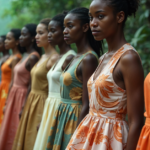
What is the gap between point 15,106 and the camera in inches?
171

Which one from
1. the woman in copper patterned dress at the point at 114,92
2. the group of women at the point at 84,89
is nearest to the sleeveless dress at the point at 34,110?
the group of women at the point at 84,89

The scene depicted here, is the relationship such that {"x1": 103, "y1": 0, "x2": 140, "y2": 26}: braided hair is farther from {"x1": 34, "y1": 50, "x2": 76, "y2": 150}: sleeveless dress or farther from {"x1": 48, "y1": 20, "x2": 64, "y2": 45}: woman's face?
{"x1": 48, "y1": 20, "x2": 64, "y2": 45}: woman's face

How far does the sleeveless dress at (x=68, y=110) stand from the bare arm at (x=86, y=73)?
0.09 meters

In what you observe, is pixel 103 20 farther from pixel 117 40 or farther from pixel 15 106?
pixel 15 106

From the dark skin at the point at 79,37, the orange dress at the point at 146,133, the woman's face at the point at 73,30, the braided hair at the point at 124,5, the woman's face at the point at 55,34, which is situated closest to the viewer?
the orange dress at the point at 146,133

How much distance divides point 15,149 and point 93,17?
2.63 meters

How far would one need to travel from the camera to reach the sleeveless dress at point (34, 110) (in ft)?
11.6

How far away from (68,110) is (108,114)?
88 cm

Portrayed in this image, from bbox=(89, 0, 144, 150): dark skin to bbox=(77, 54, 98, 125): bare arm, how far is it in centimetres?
50

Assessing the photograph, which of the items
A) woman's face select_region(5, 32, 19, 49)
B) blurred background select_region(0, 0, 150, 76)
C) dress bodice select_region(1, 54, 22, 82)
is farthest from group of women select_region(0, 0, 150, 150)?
blurred background select_region(0, 0, 150, 76)

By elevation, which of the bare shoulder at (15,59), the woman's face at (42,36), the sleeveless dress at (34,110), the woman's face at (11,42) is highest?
the woman's face at (11,42)

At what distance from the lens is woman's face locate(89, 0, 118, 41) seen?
5.89 feet

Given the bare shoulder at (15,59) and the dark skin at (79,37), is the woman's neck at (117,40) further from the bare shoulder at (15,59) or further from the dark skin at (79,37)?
the bare shoulder at (15,59)

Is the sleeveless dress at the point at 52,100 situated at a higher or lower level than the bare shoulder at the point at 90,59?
lower
